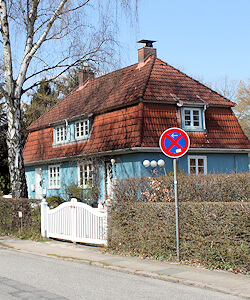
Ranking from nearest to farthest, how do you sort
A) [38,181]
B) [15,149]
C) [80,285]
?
[80,285] < [15,149] < [38,181]

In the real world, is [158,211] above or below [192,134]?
below

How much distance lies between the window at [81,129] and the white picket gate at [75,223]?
10.3 metres

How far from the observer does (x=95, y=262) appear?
1062cm

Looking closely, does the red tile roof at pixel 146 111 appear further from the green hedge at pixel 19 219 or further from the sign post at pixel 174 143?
the sign post at pixel 174 143

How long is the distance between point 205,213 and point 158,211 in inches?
59.1

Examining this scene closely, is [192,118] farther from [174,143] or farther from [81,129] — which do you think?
[174,143]

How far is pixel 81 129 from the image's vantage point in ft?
86.6

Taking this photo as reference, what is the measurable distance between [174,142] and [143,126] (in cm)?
1064

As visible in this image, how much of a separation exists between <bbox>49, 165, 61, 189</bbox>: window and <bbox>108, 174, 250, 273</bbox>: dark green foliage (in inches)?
652

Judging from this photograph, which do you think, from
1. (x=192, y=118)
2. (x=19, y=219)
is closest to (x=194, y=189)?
(x=19, y=219)

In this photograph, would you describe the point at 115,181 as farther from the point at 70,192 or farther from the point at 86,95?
→ the point at 86,95

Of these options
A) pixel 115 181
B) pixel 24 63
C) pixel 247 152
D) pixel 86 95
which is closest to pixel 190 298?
A: pixel 115 181

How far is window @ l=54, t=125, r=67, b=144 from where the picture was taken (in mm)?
27609

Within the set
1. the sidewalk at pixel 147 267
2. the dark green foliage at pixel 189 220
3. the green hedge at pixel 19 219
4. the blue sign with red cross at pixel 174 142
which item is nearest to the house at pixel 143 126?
the green hedge at pixel 19 219
